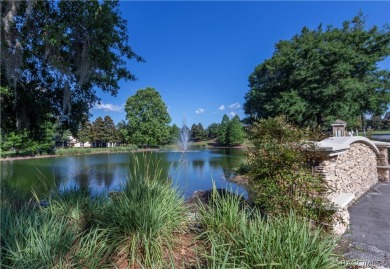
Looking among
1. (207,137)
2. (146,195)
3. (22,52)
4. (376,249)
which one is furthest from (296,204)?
(207,137)

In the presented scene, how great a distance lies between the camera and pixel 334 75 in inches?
545

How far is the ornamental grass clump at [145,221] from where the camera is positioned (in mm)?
2096

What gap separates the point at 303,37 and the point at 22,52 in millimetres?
16902

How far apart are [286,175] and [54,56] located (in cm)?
449

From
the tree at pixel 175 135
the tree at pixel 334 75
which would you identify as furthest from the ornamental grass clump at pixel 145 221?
the tree at pixel 334 75

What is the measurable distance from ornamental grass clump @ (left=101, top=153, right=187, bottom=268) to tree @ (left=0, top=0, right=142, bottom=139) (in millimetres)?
2885

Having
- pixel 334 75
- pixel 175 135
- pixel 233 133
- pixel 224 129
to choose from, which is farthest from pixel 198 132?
pixel 334 75

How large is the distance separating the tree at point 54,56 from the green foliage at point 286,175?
341 cm

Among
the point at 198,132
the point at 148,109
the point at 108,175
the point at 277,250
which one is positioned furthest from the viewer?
the point at 198,132

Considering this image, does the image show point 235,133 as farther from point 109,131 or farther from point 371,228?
point 371,228

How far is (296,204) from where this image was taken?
307 cm

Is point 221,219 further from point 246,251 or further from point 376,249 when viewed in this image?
point 376,249

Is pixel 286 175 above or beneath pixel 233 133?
beneath

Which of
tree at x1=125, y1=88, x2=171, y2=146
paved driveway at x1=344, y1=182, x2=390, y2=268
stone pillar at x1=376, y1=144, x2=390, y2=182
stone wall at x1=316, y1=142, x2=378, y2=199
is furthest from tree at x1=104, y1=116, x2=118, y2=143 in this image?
paved driveway at x1=344, y1=182, x2=390, y2=268
